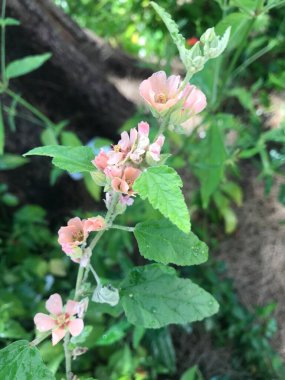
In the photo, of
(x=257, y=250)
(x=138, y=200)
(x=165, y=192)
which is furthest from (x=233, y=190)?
(x=165, y=192)

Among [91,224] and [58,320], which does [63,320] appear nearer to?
[58,320]

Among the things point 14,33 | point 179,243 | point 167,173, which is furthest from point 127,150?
point 14,33

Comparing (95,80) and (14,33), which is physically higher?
(14,33)

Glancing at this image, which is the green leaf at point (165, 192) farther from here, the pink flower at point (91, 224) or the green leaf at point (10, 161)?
the green leaf at point (10, 161)

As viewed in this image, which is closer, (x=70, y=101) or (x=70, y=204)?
(x=70, y=101)

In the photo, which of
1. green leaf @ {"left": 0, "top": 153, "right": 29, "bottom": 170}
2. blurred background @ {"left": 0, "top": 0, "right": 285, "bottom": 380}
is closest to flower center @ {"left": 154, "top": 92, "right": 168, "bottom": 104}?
blurred background @ {"left": 0, "top": 0, "right": 285, "bottom": 380}

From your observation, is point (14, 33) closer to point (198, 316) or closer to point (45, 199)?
point (45, 199)
